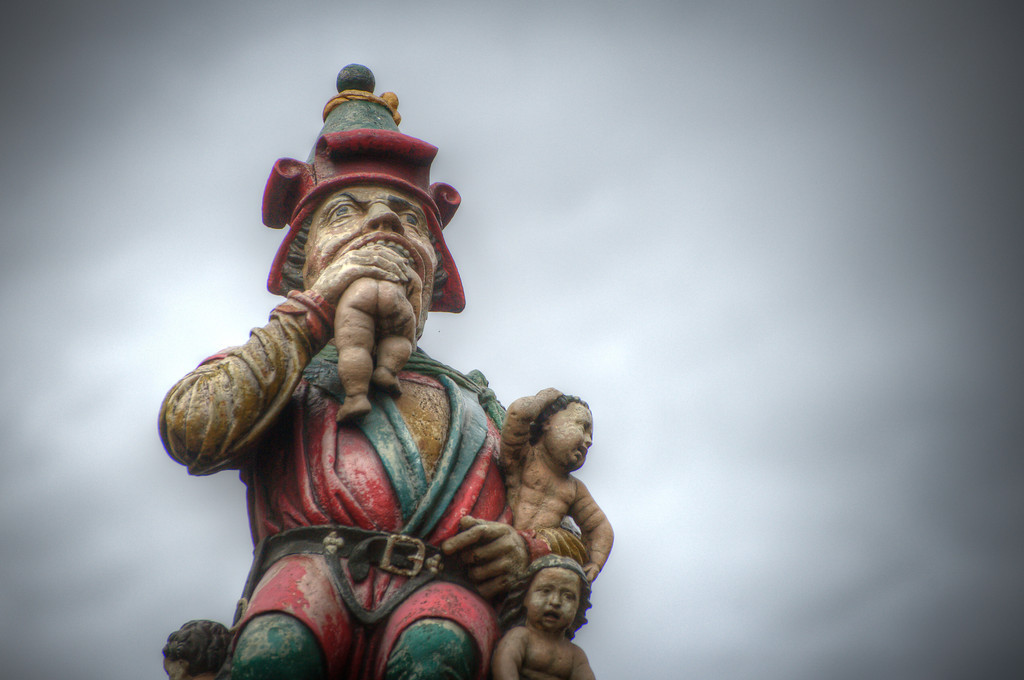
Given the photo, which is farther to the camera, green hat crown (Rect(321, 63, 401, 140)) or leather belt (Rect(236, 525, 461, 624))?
green hat crown (Rect(321, 63, 401, 140))

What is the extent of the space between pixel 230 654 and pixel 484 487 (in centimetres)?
130

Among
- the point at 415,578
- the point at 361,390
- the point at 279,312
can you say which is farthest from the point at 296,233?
the point at 415,578

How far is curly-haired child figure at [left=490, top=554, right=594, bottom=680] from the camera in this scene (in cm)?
377

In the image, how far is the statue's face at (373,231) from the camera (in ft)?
15.9

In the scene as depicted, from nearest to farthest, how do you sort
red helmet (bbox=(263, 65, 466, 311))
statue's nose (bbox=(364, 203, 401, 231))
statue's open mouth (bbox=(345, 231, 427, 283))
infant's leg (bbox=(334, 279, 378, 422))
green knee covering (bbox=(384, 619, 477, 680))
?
green knee covering (bbox=(384, 619, 477, 680)) < infant's leg (bbox=(334, 279, 378, 422)) < statue's open mouth (bbox=(345, 231, 427, 283)) < statue's nose (bbox=(364, 203, 401, 231)) < red helmet (bbox=(263, 65, 466, 311))

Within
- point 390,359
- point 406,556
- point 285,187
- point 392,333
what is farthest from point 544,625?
point 285,187

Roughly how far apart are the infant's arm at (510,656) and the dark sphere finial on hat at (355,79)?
3894 mm

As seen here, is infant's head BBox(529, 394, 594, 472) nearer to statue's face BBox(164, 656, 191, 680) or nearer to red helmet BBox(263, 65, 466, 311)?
red helmet BBox(263, 65, 466, 311)

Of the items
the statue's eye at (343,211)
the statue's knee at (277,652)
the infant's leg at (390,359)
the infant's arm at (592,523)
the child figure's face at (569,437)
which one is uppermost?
the statue's eye at (343,211)

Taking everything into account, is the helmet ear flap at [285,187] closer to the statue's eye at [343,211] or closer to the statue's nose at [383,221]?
the statue's eye at [343,211]

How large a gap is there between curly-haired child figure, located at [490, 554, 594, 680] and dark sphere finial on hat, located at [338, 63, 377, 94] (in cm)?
366

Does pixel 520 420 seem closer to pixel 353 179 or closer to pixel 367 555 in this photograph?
pixel 367 555

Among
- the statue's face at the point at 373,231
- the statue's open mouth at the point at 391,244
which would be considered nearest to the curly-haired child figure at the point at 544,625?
the statue's face at the point at 373,231

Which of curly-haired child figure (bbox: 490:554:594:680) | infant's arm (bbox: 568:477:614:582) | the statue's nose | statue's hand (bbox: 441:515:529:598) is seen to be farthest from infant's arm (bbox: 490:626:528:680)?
the statue's nose
